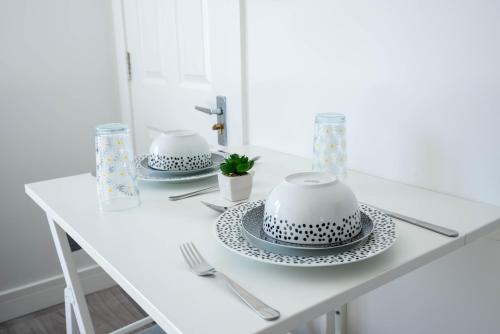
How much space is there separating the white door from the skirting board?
60 centimetres

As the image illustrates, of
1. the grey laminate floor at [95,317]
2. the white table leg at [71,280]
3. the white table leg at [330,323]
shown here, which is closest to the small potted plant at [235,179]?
the white table leg at [71,280]

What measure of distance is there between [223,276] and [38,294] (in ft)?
5.62

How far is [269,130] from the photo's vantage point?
1.33m

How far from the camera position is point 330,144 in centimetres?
95

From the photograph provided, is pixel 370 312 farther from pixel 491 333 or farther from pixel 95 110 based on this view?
pixel 95 110

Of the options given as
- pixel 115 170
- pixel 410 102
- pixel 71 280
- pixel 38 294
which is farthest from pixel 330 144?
pixel 38 294

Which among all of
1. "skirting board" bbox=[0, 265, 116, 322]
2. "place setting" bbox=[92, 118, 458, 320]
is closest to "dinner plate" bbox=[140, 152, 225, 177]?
"place setting" bbox=[92, 118, 458, 320]

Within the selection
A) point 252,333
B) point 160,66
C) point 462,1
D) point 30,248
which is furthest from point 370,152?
point 30,248

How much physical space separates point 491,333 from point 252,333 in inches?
25.6

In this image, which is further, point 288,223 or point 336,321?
point 336,321

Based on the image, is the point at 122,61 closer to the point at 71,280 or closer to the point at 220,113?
the point at 220,113

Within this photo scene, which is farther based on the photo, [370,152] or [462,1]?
[370,152]

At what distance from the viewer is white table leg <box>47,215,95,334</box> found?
1.05m

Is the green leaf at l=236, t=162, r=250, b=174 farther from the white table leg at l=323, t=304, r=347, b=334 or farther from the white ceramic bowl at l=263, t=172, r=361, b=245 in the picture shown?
the white table leg at l=323, t=304, r=347, b=334
